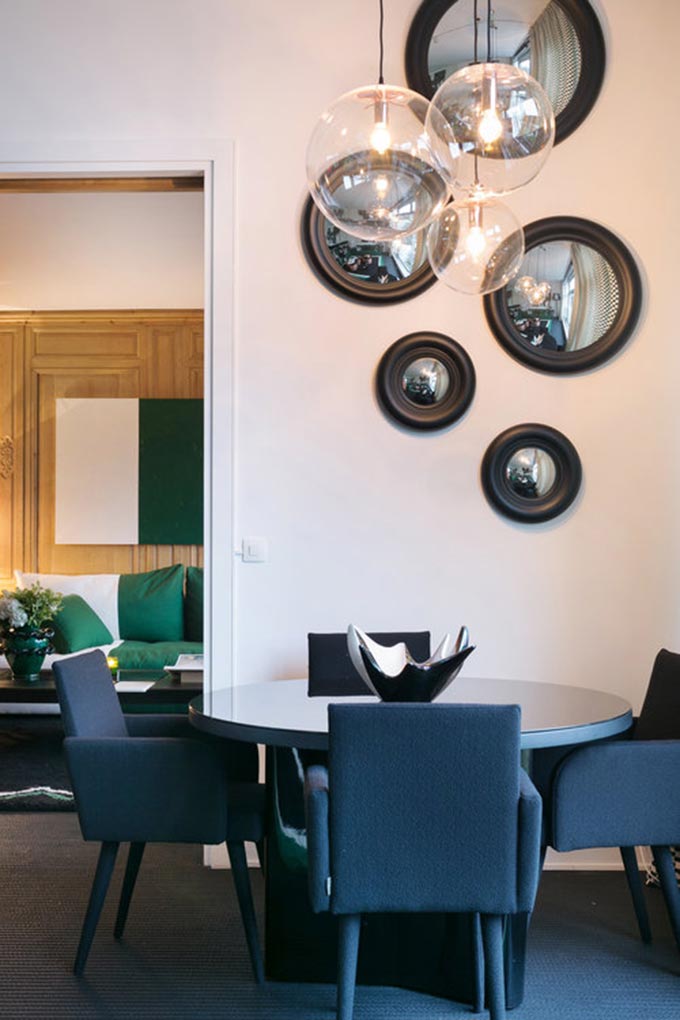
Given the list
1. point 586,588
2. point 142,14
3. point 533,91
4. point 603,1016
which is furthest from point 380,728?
point 142,14

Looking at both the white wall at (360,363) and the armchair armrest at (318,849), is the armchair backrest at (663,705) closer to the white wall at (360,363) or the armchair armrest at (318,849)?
the white wall at (360,363)

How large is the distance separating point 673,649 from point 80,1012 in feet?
7.21

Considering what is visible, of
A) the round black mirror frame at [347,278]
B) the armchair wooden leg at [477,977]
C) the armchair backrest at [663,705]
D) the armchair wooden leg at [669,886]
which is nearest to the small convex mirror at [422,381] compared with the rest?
the round black mirror frame at [347,278]

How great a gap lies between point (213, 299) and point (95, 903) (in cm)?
199

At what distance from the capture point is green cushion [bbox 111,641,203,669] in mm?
6016

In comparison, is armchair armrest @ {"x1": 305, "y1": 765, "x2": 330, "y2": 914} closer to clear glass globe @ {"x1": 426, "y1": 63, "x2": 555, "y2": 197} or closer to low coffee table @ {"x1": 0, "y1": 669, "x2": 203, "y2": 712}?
clear glass globe @ {"x1": 426, "y1": 63, "x2": 555, "y2": 197}

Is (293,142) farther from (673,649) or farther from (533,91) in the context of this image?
(673,649)

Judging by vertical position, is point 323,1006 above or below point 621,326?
below

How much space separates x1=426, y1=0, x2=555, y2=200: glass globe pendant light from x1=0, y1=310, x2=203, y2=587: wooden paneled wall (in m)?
5.04

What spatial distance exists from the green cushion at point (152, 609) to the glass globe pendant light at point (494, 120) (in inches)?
186

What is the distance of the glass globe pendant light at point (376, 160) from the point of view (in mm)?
2004

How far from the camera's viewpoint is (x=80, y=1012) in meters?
2.38

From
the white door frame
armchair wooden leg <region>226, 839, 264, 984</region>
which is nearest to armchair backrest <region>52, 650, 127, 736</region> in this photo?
armchair wooden leg <region>226, 839, 264, 984</region>

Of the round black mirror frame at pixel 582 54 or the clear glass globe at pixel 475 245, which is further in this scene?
the round black mirror frame at pixel 582 54
